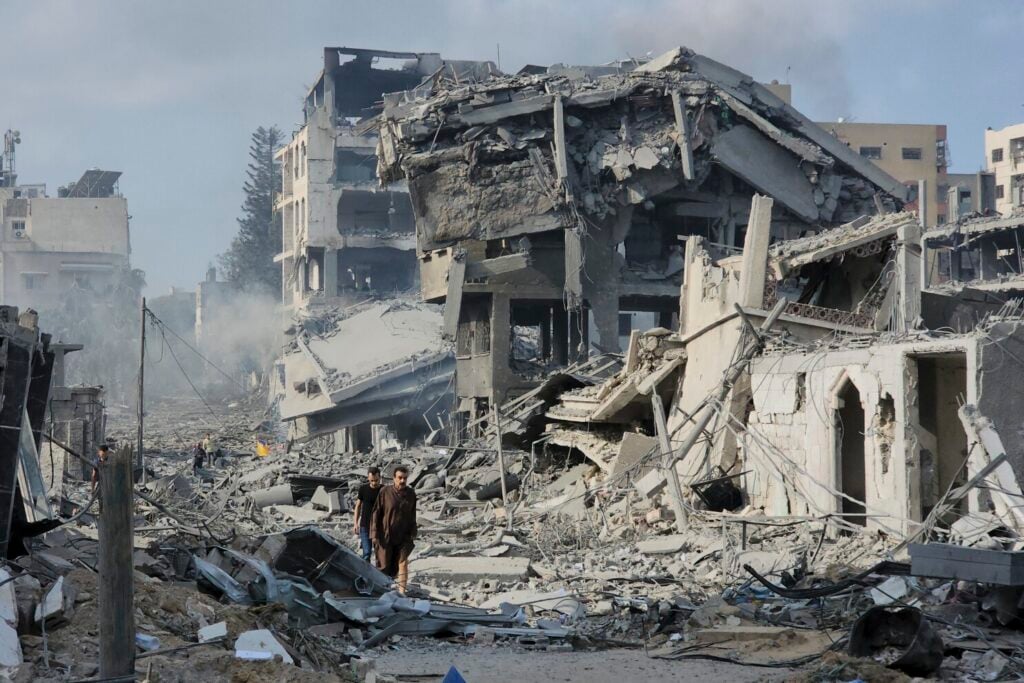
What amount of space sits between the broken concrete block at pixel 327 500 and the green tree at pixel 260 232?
184 ft

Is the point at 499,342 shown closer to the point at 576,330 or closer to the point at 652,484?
the point at 576,330

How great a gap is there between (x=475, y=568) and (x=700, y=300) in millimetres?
7173

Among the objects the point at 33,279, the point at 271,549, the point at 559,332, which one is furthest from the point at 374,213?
the point at 271,549

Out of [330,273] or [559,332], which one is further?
[330,273]

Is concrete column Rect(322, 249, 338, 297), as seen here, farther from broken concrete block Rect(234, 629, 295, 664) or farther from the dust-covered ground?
broken concrete block Rect(234, 629, 295, 664)

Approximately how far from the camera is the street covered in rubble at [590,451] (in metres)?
9.39

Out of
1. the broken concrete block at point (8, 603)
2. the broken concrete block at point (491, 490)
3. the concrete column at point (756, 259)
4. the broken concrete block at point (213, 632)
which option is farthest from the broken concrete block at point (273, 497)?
the broken concrete block at point (8, 603)

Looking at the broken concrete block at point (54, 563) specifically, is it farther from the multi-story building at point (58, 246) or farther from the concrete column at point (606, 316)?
the multi-story building at point (58, 246)

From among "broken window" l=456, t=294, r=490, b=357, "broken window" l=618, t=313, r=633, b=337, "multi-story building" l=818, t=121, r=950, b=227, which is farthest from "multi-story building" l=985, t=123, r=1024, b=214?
"broken window" l=456, t=294, r=490, b=357

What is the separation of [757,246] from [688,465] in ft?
11.0

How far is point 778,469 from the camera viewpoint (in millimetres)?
15969

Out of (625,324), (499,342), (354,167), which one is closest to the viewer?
(499,342)

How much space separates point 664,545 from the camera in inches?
604

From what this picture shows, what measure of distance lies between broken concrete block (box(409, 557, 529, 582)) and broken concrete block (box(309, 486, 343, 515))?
7364 mm
